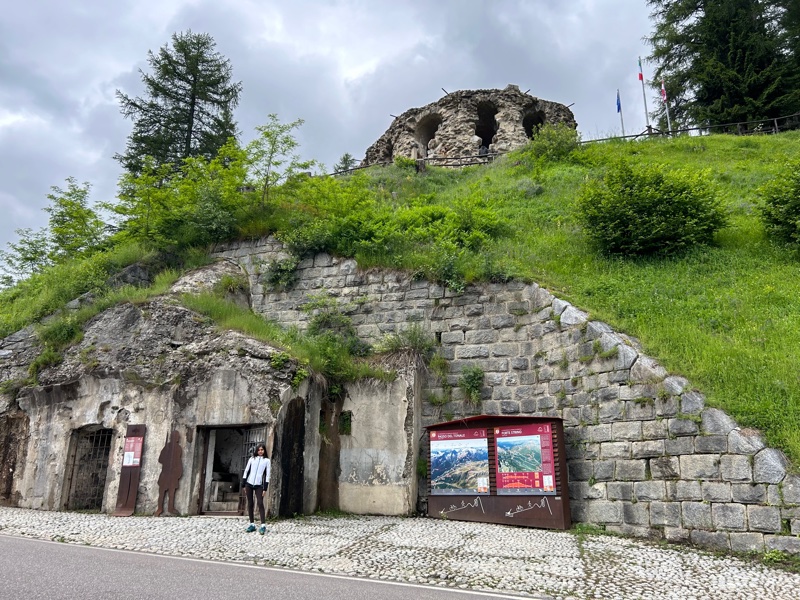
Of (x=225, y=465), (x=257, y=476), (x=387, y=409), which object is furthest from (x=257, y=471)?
(x=225, y=465)

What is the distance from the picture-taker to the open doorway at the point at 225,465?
10.5 meters

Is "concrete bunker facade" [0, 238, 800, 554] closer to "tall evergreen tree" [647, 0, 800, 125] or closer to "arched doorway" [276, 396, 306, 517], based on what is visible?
"arched doorway" [276, 396, 306, 517]

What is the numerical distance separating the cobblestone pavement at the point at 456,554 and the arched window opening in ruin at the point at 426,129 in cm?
2403

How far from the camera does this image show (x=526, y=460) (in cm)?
928

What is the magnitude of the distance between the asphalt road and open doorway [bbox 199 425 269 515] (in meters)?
3.91

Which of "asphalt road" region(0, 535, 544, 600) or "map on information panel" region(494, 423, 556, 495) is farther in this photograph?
"map on information panel" region(494, 423, 556, 495)

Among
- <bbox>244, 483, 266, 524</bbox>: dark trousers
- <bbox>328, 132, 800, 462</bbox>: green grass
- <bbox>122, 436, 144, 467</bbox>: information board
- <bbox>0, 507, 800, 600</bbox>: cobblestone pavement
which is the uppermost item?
<bbox>328, 132, 800, 462</bbox>: green grass

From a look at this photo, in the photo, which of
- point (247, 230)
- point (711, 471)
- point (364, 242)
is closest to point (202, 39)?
point (247, 230)

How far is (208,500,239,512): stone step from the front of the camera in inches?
422

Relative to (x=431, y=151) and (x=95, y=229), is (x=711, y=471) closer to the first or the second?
(x=95, y=229)

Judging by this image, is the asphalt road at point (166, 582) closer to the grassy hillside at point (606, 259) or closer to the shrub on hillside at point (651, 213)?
the grassy hillside at point (606, 259)

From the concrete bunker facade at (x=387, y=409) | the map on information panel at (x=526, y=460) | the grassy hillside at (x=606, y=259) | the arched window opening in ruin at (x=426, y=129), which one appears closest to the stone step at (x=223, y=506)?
the concrete bunker facade at (x=387, y=409)

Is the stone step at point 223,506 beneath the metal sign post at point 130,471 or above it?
beneath

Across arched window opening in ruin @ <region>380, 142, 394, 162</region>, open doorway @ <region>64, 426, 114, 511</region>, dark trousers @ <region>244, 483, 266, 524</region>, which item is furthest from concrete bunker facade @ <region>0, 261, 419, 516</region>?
arched window opening in ruin @ <region>380, 142, 394, 162</region>
